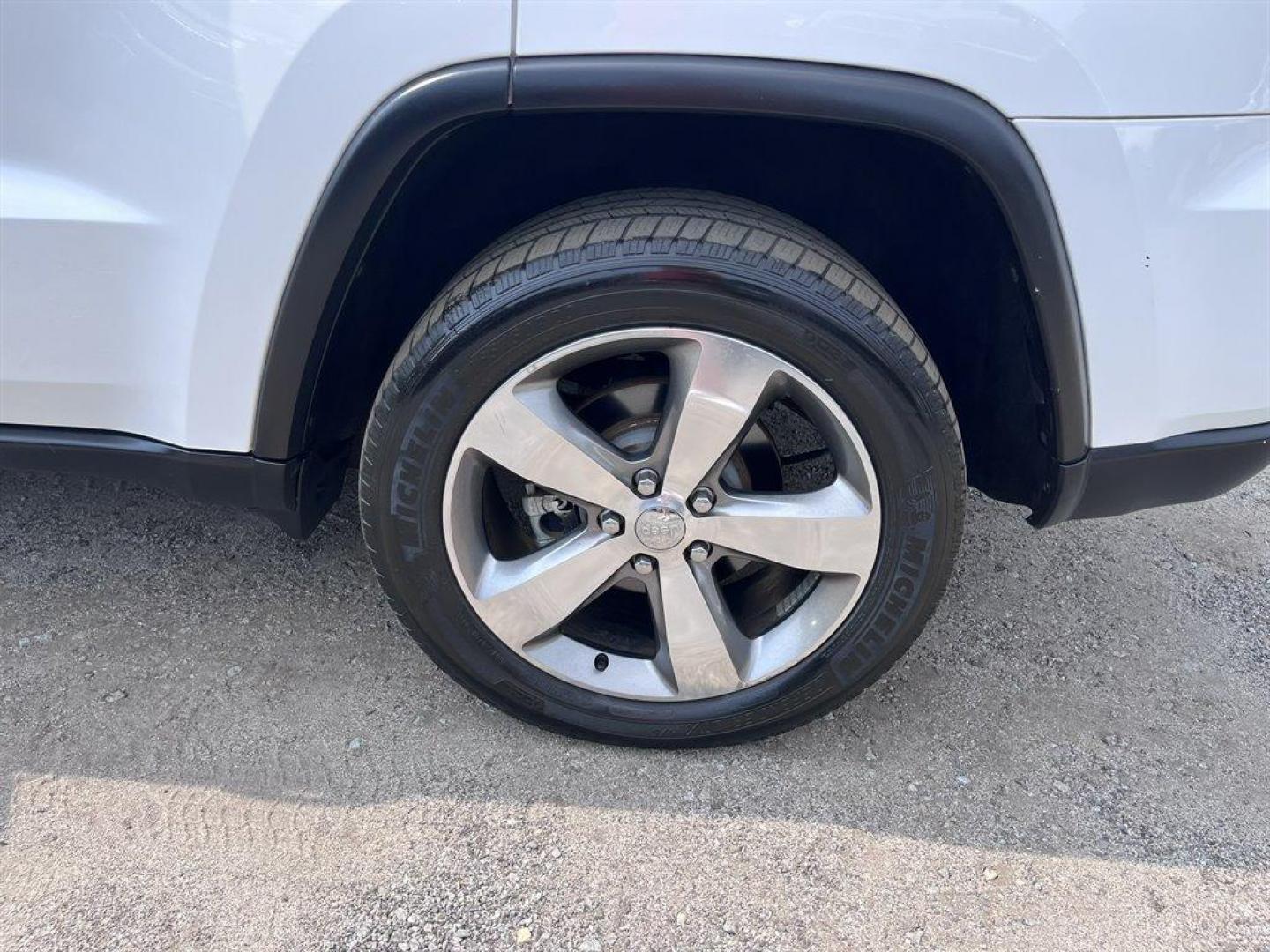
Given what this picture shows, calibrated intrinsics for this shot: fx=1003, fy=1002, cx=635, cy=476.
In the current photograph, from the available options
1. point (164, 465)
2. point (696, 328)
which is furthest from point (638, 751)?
point (164, 465)

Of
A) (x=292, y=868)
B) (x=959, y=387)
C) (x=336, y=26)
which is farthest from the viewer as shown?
(x=959, y=387)

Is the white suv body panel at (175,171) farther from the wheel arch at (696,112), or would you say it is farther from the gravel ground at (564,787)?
the gravel ground at (564,787)

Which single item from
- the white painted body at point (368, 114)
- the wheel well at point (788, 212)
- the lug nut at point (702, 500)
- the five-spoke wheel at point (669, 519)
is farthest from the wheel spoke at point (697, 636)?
the white painted body at point (368, 114)

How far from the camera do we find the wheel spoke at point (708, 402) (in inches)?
64.6

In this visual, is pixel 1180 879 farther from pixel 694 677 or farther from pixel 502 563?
pixel 502 563

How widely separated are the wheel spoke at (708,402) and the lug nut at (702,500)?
0.06 ft

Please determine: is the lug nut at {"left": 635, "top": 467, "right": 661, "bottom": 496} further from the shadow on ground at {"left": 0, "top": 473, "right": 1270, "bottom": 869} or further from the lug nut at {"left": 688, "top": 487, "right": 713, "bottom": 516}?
the shadow on ground at {"left": 0, "top": 473, "right": 1270, "bottom": 869}

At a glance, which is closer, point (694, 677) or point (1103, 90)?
point (1103, 90)

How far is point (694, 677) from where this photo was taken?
1.88 meters

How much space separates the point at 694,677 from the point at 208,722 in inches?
38.1

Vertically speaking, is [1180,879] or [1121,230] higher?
[1121,230]

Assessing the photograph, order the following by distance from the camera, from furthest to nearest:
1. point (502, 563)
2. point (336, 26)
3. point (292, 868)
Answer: point (502, 563)
point (292, 868)
point (336, 26)

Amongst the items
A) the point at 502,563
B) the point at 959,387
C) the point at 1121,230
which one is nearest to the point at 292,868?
the point at 502,563

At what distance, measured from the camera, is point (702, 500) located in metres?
1.76
